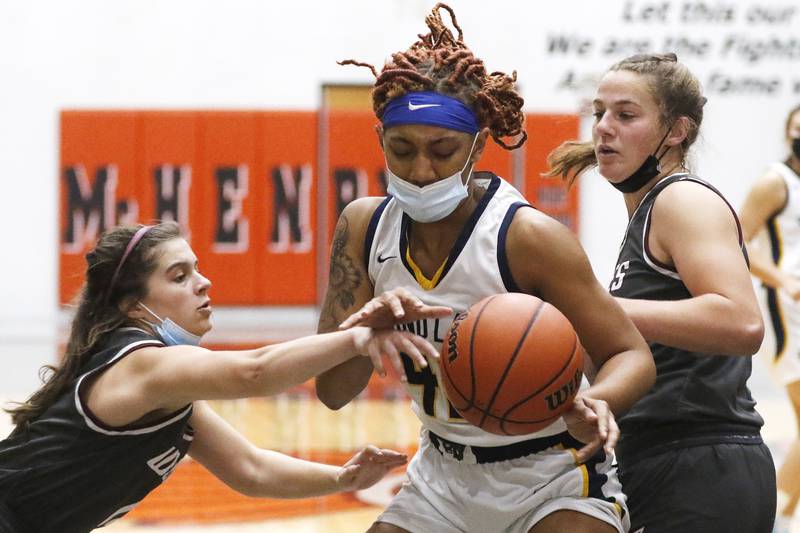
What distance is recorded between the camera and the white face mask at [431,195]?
260cm

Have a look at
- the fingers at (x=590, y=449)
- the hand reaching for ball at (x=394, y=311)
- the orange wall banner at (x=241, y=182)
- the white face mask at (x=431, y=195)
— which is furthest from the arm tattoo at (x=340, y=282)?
the orange wall banner at (x=241, y=182)

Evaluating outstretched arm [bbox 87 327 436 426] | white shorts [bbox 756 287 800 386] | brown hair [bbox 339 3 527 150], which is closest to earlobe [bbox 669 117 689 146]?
brown hair [bbox 339 3 527 150]

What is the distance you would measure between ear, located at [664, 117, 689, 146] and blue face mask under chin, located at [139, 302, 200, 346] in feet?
4.49

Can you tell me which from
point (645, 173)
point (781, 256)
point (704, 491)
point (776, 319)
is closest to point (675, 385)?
point (704, 491)

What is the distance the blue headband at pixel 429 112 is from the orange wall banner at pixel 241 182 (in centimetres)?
766

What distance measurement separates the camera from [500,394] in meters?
2.37

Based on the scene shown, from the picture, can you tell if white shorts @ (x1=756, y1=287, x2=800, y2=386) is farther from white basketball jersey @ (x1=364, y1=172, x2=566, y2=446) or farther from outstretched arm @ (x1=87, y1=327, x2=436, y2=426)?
outstretched arm @ (x1=87, y1=327, x2=436, y2=426)

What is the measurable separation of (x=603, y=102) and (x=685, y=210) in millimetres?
414

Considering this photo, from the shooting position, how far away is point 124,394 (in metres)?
2.90

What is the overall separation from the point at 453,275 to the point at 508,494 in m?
0.50

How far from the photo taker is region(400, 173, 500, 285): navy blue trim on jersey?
2.63 meters

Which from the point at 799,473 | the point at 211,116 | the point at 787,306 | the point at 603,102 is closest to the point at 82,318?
the point at 603,102

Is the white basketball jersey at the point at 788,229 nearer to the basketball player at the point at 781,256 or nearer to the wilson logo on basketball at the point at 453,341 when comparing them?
the basketball player at the point at 781,256

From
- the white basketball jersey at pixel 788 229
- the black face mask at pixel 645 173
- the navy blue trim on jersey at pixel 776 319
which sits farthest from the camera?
the white basketball jersey at pixel 788 229
